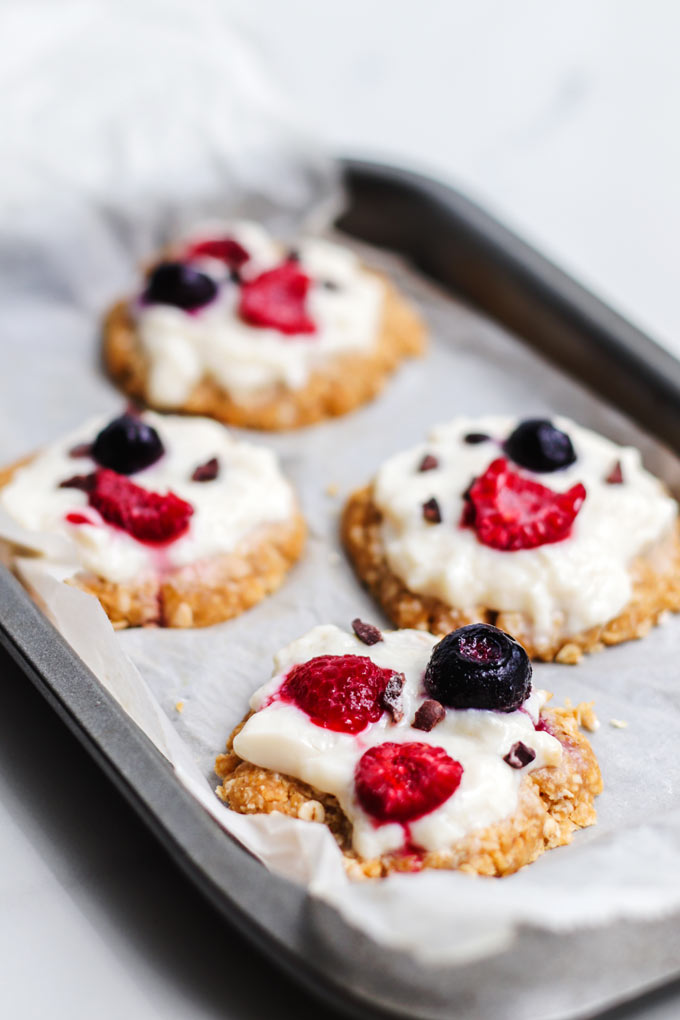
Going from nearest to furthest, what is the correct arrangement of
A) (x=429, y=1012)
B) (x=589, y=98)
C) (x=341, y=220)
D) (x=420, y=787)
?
(x=429, y=1012), (x=420, y=787), (x=341, y=220), (x=589, y=98)

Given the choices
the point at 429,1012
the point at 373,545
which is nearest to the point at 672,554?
the point at 373,545

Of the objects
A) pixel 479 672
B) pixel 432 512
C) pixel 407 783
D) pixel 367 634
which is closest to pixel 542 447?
pixel 432 512

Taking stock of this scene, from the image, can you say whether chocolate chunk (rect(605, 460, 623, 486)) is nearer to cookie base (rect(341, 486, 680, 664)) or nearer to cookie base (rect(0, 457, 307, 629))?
cookie base (rect(341, 486, 680, 664))

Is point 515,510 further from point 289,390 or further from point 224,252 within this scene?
point 224,252

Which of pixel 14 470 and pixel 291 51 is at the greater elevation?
pixel 291 51

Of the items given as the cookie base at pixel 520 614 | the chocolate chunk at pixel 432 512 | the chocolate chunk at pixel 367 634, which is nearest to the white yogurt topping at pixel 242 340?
the cookie base at pixel 520 614

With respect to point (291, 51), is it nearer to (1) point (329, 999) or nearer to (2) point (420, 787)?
(2) point (420, 787)
